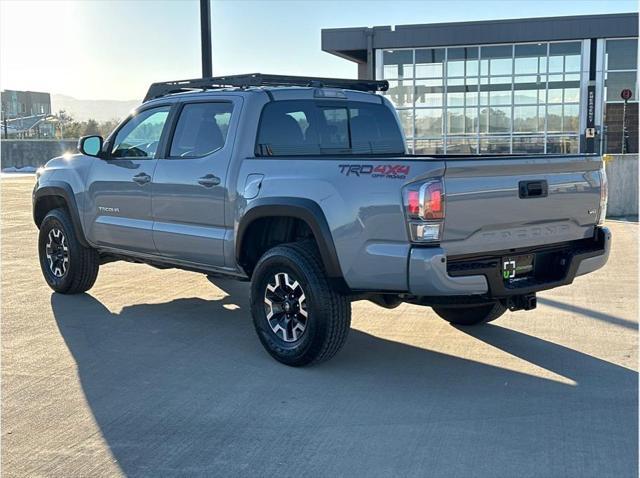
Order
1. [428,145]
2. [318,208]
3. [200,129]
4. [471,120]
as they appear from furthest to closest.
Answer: [428,145], [471,120], [200,129], [318,208]

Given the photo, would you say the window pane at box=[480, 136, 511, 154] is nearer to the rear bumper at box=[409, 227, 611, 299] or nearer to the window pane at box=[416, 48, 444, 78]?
the window pane at box=[416, 48, 444, 78]

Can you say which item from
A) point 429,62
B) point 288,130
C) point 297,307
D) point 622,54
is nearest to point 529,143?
point 622,54

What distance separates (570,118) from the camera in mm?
27281

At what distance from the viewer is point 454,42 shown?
27297 millimetres

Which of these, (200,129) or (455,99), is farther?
(455,99)

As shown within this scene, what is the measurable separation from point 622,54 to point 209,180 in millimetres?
24572

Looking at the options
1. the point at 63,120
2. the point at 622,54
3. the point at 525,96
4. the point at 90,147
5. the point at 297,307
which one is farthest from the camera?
the point at 63,120

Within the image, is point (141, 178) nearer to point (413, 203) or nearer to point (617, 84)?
point (413, 203)

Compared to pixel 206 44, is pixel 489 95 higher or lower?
higher

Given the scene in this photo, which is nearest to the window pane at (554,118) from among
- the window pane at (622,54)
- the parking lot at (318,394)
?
the window pane at (622,54)

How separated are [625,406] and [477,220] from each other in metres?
1.42

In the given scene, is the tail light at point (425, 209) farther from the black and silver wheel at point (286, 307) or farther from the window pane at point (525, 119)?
the window pane at point (525, 119)

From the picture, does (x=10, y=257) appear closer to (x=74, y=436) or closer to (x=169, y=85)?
(x=169, y=85)

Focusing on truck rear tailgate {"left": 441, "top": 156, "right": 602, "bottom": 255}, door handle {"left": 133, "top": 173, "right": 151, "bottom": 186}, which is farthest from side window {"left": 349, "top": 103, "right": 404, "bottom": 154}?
truck rear tailgate {"left": 441, "top": 156, "right": 602, "bottom": 255}
